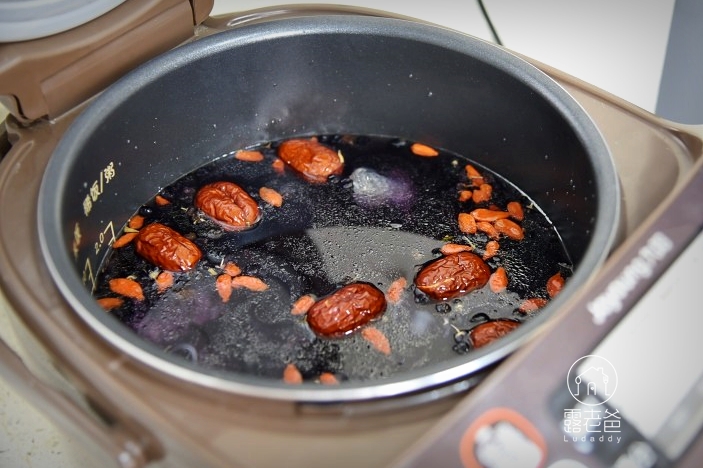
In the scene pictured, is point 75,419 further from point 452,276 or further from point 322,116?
point 322,116

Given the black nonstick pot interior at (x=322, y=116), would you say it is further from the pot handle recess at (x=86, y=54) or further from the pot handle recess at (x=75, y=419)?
the pot handle recess at (x=75, y=419)

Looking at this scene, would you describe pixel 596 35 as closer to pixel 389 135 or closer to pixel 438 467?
pixel 389 135

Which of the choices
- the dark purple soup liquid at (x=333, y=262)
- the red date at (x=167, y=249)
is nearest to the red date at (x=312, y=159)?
the dark purple soup liquid at (x=333, y=262)

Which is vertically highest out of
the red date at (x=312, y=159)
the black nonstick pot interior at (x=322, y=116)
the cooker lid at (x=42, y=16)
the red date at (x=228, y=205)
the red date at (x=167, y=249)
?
the cooker lid at (x=42, y=16)

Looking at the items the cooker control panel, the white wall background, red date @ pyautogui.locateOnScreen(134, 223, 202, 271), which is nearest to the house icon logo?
the cooker control panel

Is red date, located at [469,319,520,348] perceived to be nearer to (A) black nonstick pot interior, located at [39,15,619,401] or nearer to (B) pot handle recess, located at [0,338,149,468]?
(A) black nonstick pot interior, located at [39,15,619,401]

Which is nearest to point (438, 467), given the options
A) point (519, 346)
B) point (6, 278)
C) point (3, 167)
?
point (519, 346)
